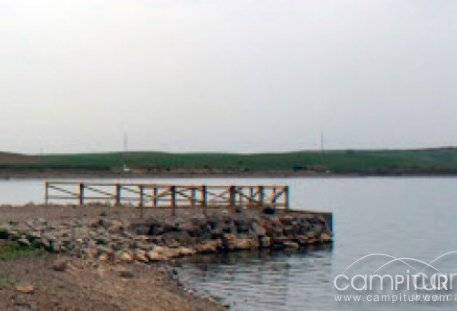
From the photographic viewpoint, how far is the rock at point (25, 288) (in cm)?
1627

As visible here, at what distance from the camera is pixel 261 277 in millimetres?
26531

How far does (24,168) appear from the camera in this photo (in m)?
120

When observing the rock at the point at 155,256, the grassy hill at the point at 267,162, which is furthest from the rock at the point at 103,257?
the grassy hill at the point at 267,162

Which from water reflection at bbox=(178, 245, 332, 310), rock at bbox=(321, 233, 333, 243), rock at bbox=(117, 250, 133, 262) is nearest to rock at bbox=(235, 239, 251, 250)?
water reflection at bbox=(178, 245, 332, 310)

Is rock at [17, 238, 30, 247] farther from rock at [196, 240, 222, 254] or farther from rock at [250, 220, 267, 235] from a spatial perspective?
rock at [250, 220, 267, 235]

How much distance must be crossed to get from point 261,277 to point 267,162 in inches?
4690

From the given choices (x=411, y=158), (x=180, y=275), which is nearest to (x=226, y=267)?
(x=180, y=275)

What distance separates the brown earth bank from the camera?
1753 centimetres

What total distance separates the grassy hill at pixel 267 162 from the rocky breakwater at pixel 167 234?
8641 cm

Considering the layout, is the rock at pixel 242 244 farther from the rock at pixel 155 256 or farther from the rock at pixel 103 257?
the rock at pixel 103 257

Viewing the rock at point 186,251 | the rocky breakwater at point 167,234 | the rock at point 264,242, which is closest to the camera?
the rocky breakwater at point 167,234

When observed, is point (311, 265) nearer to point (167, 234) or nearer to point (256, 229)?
point (256, 229)

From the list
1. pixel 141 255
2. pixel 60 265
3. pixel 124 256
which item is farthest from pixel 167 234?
pixel 60 265

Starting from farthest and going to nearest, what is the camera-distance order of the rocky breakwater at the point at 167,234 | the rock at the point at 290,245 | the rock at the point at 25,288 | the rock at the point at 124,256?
1. the rock at the point at 290,245
2. the rock at the point at 124,256
3. the rocky breakwater at the point at 167,234
4. the rock at the point at 25,288
